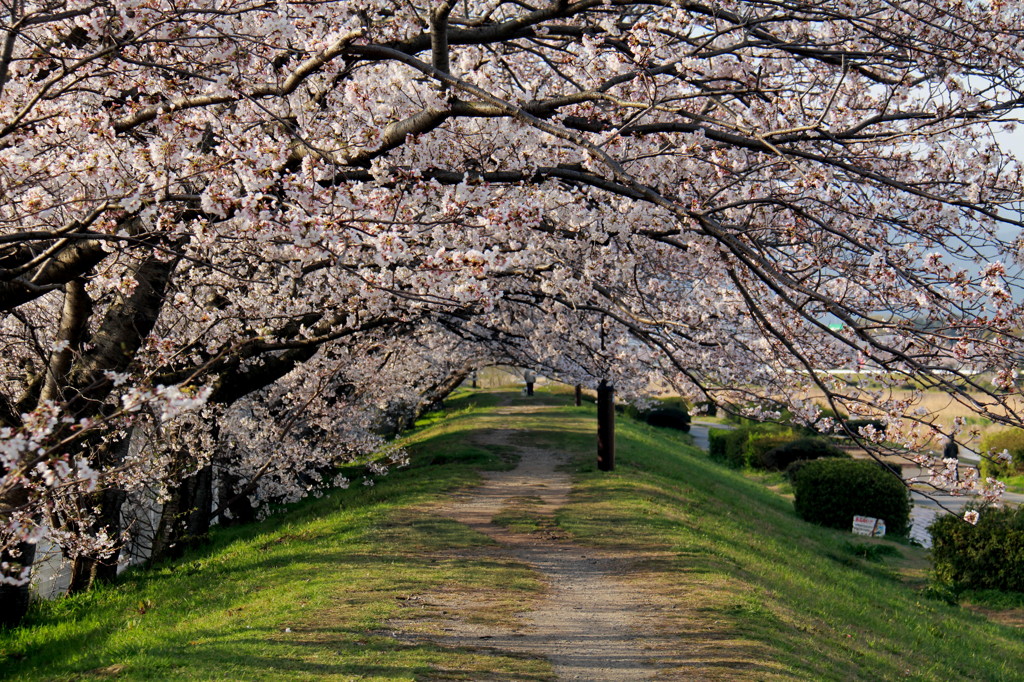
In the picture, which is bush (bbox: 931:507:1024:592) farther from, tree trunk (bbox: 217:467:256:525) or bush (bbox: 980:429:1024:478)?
bush (bbox: 980:429:1024:478)

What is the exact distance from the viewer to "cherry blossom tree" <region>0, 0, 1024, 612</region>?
5551 mm

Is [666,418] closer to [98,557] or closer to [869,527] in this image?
[869,527]

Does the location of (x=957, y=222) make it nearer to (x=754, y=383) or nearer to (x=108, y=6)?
(x=108, y=6)

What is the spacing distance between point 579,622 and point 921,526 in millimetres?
19599

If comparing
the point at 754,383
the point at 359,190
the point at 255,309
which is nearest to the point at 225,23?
the point at 359,190

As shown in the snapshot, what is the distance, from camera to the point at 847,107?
752cm

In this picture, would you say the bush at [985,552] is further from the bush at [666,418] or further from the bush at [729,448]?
the bush at [666,418]

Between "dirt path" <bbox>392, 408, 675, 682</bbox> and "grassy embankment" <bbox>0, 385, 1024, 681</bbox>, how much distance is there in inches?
10.9

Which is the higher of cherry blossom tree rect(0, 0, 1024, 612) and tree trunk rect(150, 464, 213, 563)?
cherry blossom tree rect(0, 0, 1024, 612)

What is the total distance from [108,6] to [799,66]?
7530 millimetres

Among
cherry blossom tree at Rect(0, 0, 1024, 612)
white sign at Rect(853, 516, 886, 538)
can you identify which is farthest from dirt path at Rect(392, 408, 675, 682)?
white sign at Rect(853, 516, 886, 538)

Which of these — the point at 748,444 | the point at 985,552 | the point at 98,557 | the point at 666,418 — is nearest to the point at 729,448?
the point at 748,444

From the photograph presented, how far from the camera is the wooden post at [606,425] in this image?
18.6 m

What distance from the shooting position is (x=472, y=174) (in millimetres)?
6531
